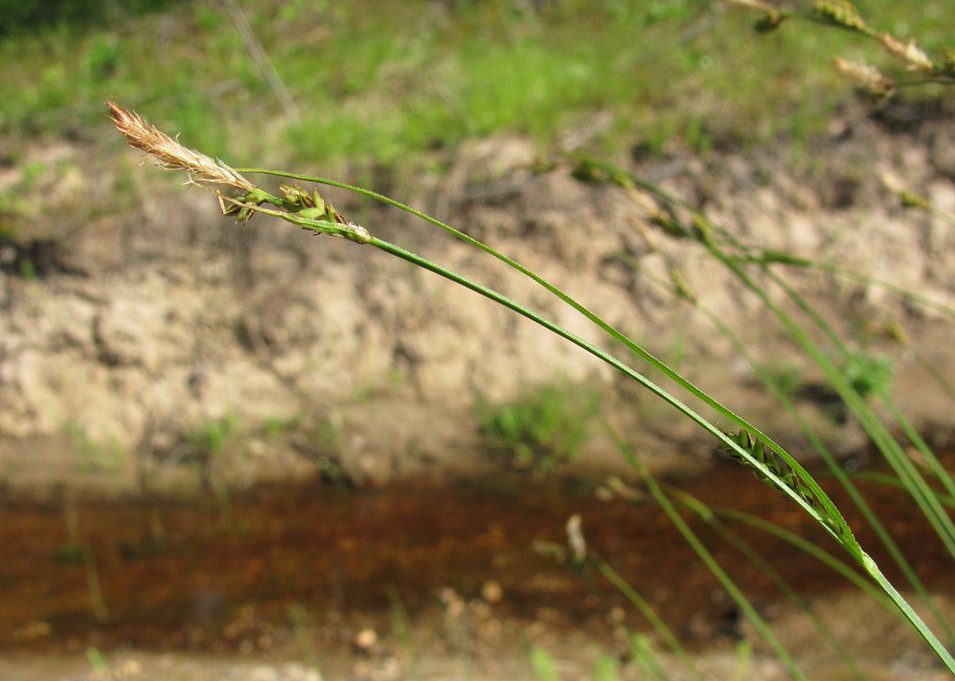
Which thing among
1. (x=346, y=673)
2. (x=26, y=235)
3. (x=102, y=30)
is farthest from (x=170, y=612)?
(x=102, y=30)

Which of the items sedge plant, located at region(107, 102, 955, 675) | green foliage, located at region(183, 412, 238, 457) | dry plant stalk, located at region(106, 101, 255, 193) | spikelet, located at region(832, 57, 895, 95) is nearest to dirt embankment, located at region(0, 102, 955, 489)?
green foliage, located at region(183, 412, 238, 457)

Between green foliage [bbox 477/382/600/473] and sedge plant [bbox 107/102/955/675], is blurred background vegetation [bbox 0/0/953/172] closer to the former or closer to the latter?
green foliage [bbox 477/382/600/473]

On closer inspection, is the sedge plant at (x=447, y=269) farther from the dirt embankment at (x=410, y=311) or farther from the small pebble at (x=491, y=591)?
the dirt embankment at (x=410, y=311)

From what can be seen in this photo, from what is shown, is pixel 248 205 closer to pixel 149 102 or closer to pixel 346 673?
pixel 346 673

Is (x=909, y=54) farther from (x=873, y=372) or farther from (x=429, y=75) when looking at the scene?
(x=429, y=75)

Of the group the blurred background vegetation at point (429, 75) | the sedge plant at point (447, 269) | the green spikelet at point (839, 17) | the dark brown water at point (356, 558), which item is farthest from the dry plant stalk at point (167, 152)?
the blurred background vegetation at point (429, 75)
